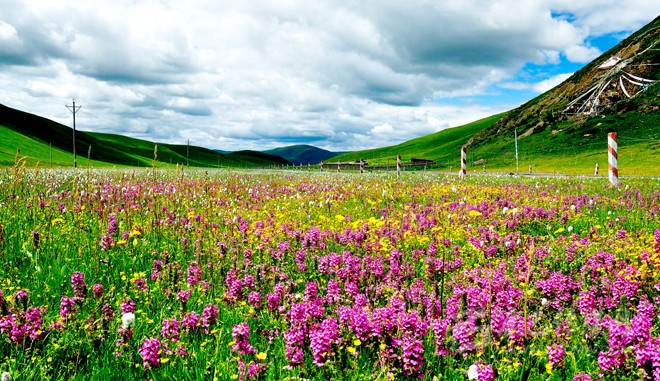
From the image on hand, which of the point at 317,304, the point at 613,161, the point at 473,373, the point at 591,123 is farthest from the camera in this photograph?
the point at 591,123

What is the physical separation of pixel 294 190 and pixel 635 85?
98.5 metres

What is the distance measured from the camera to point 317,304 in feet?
13.9

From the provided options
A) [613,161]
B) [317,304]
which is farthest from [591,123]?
[317,304]

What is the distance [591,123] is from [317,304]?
92.8m

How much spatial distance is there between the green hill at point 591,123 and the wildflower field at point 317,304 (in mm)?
44871

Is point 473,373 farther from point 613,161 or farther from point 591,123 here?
point 591,123

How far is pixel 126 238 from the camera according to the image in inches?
266

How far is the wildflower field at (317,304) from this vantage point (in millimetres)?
3303

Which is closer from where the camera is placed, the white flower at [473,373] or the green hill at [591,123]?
the white flower at [473,373]

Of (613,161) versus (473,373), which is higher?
(613,161)

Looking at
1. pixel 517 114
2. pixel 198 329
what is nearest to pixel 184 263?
pixel 198 329

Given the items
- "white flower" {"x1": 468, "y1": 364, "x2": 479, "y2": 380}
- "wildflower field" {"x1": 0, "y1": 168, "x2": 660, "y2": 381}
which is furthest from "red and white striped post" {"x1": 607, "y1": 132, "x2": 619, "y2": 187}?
"white flower" {"x1": 468, "y1": 364, "x2": 479, "y2": 380}

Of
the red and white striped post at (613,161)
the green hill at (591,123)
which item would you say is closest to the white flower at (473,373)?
the red and white striped post at (613,161)

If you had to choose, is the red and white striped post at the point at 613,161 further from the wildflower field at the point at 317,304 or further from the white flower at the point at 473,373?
the white flower at the point at 473,373
